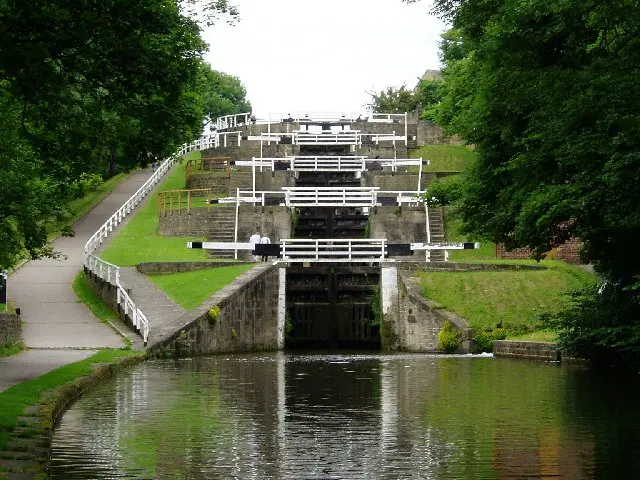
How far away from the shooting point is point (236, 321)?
39.3 m

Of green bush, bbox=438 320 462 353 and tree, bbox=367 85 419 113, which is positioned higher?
tree, bbox=367 85 419 113

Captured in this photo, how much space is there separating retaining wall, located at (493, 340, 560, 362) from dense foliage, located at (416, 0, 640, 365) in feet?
6.33

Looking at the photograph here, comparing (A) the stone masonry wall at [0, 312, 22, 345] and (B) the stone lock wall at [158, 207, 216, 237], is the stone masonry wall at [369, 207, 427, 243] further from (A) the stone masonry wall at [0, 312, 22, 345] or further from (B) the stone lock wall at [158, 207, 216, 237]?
(A) the stone masonry wall at [0, 312, 22, 345]

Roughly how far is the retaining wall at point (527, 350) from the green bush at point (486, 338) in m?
1.29

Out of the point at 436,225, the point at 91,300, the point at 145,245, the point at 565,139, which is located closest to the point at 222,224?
the point at 145,245

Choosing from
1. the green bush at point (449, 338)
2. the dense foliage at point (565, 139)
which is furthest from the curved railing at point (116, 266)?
the green bush at point (449, 338)

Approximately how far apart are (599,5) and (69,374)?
37.9ft

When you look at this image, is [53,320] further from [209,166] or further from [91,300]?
[209,166]

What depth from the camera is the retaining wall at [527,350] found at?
32781 millimetres

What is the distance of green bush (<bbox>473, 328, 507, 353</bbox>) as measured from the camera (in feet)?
122

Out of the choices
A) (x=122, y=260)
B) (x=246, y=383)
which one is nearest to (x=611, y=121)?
(x=246, y=383)

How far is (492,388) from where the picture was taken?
25.3 metres

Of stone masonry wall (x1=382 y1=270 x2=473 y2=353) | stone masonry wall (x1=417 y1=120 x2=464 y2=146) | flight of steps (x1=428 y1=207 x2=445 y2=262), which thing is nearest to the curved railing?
stone masonry wall (x1=382 y1=270 x2=473 y2=353)

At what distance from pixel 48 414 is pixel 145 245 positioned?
35050 millimetres
